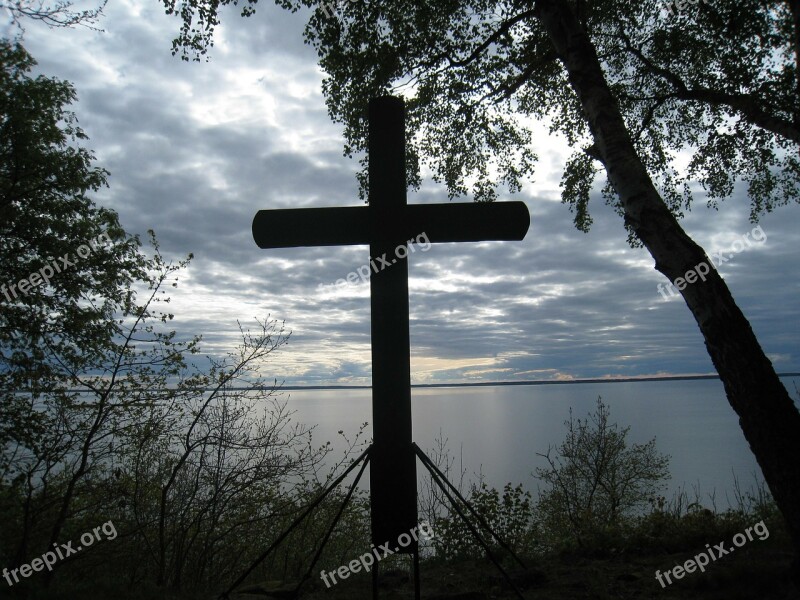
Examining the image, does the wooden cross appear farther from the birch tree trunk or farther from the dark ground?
the dark ground

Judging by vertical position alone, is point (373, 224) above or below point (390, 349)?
above

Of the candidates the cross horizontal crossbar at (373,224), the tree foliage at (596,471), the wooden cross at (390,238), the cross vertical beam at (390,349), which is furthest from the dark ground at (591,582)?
the tree foliage at (596,471)

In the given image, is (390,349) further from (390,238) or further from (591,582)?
(591,582)

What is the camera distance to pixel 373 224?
297cm

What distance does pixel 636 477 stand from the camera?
1828cm

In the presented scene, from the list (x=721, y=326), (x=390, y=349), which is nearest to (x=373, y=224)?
(x=390, y=349)

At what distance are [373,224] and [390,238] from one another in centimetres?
14

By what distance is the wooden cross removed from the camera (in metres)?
2.74

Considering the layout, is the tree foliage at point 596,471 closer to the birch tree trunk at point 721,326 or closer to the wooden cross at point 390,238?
the birch tree trunk at point 721,326

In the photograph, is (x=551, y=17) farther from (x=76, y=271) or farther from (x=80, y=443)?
(x=76, y=271)

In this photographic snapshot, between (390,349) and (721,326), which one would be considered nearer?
(390,349)

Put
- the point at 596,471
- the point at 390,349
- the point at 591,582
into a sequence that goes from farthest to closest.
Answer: the point at 596,471 < the point at 591,582 < the point at 390,349

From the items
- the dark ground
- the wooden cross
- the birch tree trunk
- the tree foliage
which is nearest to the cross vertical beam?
the wooden cross

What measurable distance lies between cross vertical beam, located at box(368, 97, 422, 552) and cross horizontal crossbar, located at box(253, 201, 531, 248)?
0.09 meters
